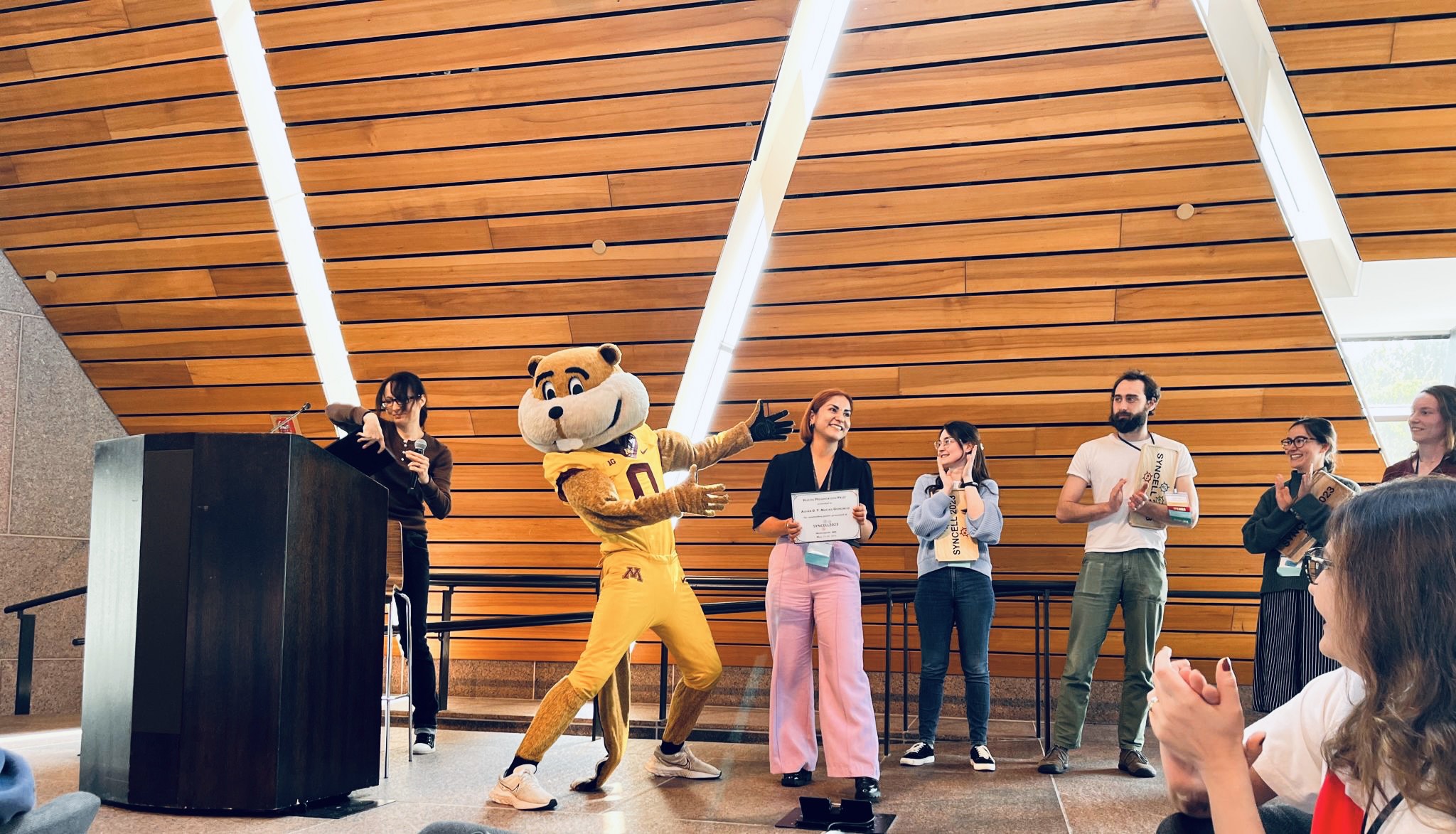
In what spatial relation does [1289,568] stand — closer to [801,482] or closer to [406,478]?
[801,482]

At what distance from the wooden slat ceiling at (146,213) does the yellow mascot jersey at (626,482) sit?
279 cm

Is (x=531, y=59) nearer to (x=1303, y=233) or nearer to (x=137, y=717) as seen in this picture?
(x=137, y=717)

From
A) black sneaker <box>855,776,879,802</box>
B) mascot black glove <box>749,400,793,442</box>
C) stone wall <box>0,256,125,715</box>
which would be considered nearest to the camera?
black sneaker <box>855,776,879,802</box>

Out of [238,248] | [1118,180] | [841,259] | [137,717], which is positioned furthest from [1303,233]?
[238,248]

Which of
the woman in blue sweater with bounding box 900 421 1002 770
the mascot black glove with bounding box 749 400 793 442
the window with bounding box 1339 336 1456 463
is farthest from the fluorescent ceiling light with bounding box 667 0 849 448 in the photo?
the window with bounding box 1339 336 1456 463

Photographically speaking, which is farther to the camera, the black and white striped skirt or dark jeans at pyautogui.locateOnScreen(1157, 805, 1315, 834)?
the black and white striped skirt

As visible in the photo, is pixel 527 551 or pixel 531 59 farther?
pixel 527 551

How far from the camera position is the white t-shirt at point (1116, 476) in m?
4.30

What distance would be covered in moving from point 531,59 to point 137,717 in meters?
3.14

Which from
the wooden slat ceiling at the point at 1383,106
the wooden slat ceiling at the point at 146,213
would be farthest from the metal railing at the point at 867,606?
the wooden slat ceiling at the point at 1383,106

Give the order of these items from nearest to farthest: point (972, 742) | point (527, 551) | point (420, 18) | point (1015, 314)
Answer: point (972, 742)
point (420, 18)
point (1015, 314)
point (527, 551)

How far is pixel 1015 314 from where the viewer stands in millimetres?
5129

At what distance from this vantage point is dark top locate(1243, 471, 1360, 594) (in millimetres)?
3891

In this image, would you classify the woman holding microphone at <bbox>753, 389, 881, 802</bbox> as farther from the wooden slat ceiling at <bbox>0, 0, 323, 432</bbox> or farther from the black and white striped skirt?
the wooden slat ceiling at <bbox>0, 0, 323, 432</bbox>
